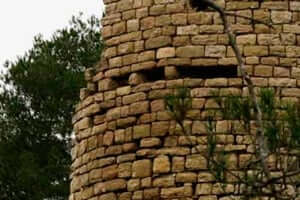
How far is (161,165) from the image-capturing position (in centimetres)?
1322

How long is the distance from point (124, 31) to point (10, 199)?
461 inches

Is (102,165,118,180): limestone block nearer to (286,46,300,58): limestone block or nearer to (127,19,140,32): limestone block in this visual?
(127,19,140,32): limestone block

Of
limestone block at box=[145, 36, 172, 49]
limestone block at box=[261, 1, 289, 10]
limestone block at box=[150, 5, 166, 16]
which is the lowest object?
limestone block at box=[145, 36, 172, 49]

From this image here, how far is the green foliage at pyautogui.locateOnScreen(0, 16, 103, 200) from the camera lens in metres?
24.9

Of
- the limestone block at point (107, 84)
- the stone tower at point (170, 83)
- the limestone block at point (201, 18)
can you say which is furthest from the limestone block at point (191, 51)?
the limestone block at point (107, 84)

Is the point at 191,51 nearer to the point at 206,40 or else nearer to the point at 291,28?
the point at 206,40

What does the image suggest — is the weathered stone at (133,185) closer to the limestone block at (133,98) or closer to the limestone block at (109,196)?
the limestone block at (109,196)

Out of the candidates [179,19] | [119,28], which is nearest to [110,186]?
[119,28]

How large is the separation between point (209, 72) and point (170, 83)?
1.19ft

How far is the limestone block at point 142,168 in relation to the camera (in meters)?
13.3

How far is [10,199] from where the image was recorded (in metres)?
25.2

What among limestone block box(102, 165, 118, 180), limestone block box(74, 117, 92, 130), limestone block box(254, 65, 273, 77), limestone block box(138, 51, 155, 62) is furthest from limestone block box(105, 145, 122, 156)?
limestone block box(254, 65, 273, 77)

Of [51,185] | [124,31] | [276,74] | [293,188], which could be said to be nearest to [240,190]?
[293,188]

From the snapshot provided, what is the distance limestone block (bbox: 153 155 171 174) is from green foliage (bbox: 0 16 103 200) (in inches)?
440
